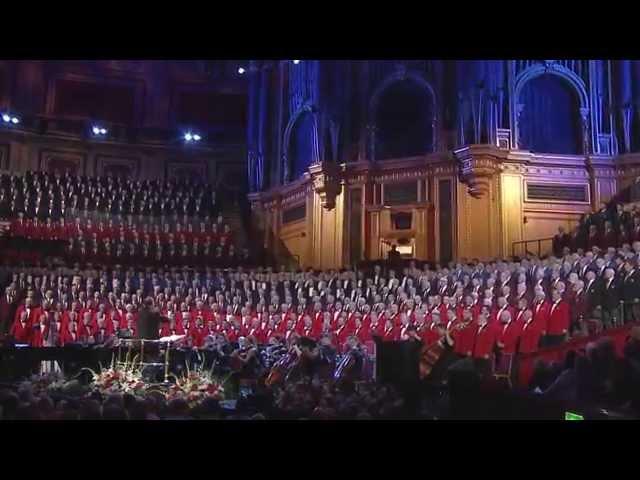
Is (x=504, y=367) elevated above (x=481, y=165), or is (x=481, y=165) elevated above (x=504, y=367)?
(x=481, y=165)

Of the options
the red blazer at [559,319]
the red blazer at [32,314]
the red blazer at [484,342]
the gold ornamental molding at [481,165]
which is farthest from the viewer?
the gold ornamental molding at [481,165]

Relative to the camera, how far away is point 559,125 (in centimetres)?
1269

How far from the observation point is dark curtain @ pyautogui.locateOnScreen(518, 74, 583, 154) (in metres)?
12.6

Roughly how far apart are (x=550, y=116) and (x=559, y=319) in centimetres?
637

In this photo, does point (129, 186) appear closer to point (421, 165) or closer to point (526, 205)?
point (421, 165)

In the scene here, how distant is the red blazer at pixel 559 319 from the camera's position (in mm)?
7469

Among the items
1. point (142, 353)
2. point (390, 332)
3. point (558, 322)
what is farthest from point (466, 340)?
point (142, 353)

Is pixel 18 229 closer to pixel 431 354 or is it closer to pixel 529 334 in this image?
pixel 431 354

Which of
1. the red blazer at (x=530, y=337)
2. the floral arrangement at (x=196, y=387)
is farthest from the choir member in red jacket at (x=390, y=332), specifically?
the floral arrangement at (x=196, y=387)

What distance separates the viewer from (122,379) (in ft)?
26.8

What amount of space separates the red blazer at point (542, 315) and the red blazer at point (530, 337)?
0.12 ft

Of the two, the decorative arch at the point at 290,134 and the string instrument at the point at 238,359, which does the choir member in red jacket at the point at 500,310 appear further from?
the decorative arch at the point at 290,134

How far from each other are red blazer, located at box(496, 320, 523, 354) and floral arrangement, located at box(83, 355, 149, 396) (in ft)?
14.2
